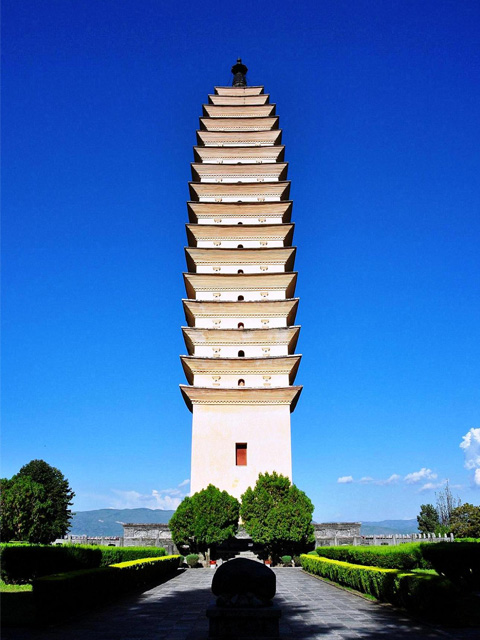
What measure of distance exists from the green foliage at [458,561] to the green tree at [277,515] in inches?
286

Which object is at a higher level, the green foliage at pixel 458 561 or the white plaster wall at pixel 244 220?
the white plaster wall at pixel 244 220

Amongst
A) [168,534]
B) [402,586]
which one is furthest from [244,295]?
[402,586]

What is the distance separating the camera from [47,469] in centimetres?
4675

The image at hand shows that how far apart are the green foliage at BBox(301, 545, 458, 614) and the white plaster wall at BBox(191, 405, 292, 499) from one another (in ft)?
28.8

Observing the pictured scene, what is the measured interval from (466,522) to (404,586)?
3747cm

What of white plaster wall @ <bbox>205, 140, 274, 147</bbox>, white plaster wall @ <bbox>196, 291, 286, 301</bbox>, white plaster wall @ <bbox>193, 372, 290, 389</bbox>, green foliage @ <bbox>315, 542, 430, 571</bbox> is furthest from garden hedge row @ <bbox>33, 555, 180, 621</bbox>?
white plaster wall @ <bbox>205, 140, 274, 147</bbox>

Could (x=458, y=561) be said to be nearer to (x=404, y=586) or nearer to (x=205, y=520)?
(x=404, y=586)

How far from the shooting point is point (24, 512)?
28844mm

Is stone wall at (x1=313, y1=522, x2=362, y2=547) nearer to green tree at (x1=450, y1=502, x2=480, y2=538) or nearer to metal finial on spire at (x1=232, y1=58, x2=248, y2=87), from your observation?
green tree at (x1=450, y1=502, x2=480, y2=538)

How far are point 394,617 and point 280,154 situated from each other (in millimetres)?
28430

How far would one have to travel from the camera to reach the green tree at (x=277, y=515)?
68.7 feet

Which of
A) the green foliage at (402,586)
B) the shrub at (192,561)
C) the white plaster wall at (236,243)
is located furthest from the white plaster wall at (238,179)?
the green foliage at (402,586)

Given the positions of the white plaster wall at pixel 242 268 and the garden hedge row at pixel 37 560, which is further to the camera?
the white plaster wall at pixel 242 268

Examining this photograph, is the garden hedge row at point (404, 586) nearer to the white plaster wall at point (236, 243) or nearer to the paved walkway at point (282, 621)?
the paved walkway at point (282, 621)
